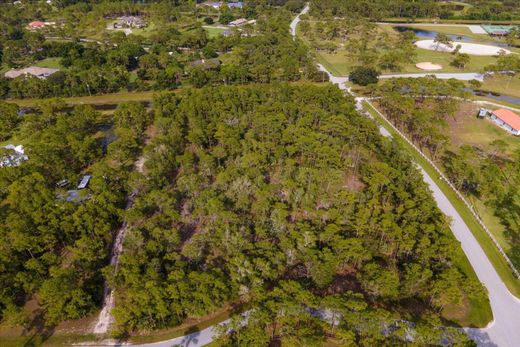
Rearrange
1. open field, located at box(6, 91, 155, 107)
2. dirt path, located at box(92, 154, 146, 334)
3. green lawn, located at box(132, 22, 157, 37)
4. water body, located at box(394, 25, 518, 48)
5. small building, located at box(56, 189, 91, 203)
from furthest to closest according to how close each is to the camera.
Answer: green lawn, located at box(132, 22, 157, 37), water body, located at box(394, 25, 518, 48), open field, located at box(6, 91, 155, 107), small building, located at box(56, 189, 91, 203), dirt path, located at box(92, 154, 146, 334)

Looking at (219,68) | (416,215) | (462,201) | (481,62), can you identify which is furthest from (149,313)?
(481,62)

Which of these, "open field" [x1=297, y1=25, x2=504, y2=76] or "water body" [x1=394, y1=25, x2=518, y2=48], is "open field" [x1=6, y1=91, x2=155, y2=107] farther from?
"water body" [x1=394, y1=25, x2=518, y2=48]

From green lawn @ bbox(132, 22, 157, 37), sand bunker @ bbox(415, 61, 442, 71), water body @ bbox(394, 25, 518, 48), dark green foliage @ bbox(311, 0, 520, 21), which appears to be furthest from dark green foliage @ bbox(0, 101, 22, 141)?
water body @ bbox(394, 25, 518, 48)

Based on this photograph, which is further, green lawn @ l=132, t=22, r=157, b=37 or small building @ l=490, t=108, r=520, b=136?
green lawn @ l=132, t=22, r=157, b=37

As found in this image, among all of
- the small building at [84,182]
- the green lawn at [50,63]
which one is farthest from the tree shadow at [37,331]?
the green lawn at [50,63]

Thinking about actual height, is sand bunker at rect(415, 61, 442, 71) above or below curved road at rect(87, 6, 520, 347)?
above

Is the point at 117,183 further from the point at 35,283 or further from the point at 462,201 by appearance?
the point at 462,201

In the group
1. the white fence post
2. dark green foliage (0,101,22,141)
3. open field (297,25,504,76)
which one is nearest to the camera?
the white fence post
